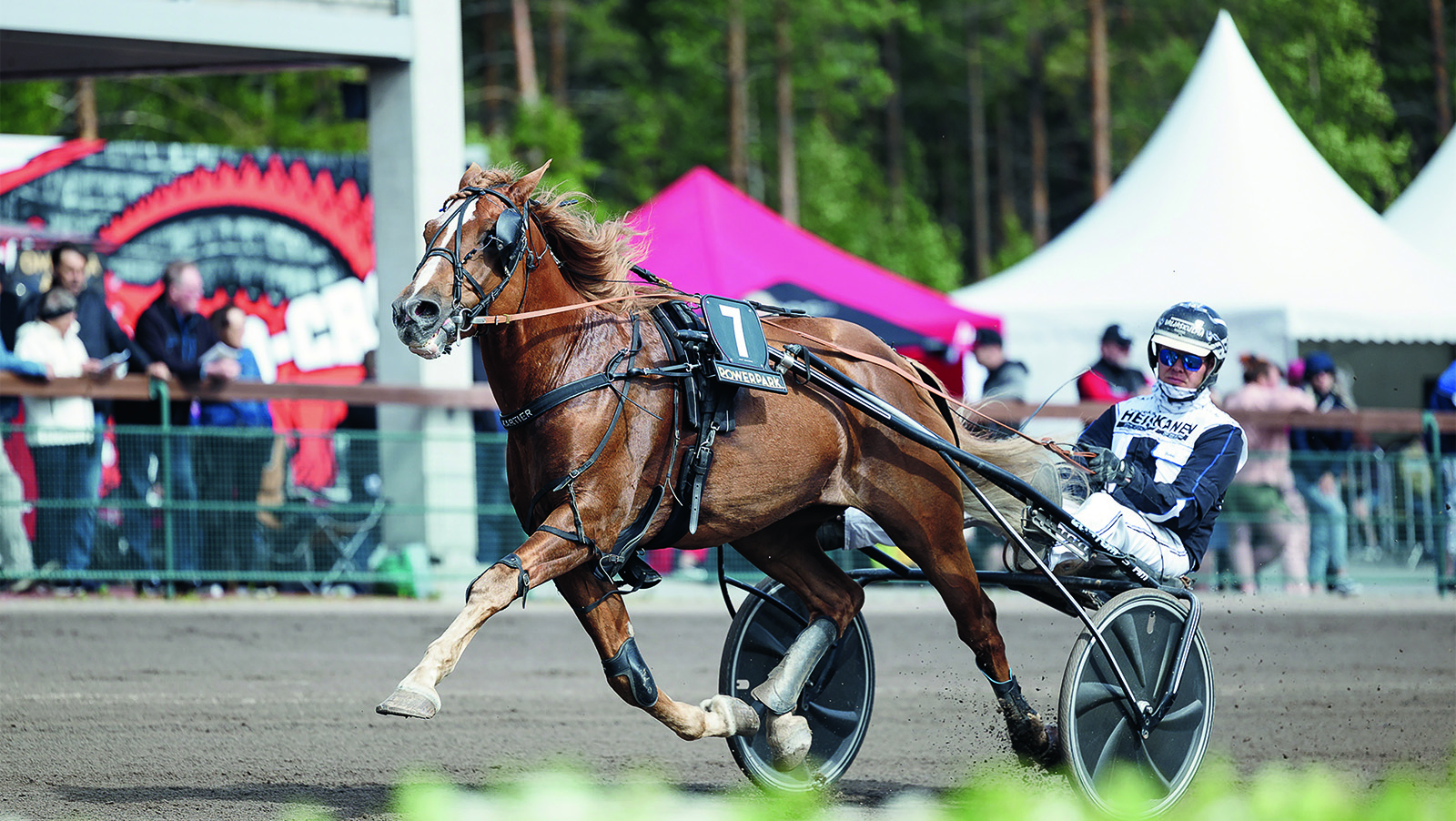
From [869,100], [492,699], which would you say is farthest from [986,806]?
[869,100]

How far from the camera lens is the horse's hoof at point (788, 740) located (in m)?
5.07

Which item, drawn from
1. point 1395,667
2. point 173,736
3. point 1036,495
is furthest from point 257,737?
point 1395,667

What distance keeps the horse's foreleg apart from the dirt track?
73 cm

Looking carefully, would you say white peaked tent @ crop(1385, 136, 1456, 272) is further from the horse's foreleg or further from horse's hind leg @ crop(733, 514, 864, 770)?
the horse's foreleg

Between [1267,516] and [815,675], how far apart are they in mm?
7057

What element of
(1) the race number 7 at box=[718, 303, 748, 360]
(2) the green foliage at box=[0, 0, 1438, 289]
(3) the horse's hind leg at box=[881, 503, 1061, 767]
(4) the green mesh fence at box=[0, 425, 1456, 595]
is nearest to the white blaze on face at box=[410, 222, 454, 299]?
(1) the race number 7 at box=[718, 303, 748, 360]

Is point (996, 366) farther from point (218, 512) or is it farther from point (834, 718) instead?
point (834, 718)

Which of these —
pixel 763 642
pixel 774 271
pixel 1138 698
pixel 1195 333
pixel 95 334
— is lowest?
pixel 1138 698

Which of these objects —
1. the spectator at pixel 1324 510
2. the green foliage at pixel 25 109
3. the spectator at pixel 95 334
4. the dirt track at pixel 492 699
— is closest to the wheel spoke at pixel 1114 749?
the dirt track at pixel 492 699

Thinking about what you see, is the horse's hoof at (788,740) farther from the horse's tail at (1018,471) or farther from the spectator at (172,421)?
the spectator at (172,421)

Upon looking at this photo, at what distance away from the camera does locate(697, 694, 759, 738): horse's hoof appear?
4.92m

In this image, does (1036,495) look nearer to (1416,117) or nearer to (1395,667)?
(1395,667)

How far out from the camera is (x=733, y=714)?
4.94 meters

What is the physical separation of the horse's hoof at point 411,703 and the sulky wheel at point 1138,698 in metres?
2.01
